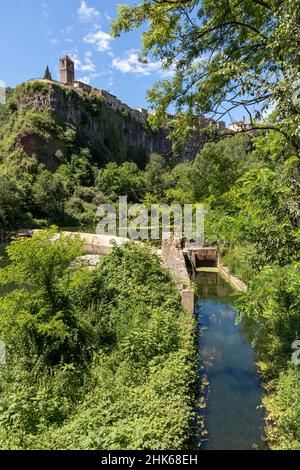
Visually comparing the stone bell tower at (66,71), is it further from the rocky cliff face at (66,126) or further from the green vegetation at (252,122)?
the green vegetation at (252,122)

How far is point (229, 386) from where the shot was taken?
830cm

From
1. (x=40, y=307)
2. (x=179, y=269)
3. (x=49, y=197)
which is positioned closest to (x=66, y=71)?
(x=49, y=197)

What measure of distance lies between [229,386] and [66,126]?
73.8 metres

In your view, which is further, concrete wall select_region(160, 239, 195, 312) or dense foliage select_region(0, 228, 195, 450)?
concrete wall select_region(160, 239, 195, 312)

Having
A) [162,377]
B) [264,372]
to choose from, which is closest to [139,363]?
[162,377]

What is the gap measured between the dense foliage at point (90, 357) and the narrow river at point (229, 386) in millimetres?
1363

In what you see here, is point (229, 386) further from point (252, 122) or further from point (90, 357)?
point (252, 122)

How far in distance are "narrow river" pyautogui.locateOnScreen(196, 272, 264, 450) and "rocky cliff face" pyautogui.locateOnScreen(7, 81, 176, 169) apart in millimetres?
45875

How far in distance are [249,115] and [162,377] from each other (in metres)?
4.87

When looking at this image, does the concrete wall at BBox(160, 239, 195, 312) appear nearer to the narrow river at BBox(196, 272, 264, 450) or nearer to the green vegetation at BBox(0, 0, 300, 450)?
the green vegetation at BBox(0, 0, 300, 450)

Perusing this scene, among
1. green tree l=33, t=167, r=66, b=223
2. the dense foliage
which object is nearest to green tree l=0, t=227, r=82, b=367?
the dense foliage

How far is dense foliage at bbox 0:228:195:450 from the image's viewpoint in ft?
15.9

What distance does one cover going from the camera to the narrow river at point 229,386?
6523 mm

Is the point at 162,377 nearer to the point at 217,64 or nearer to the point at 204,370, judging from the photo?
the point at 204,370
